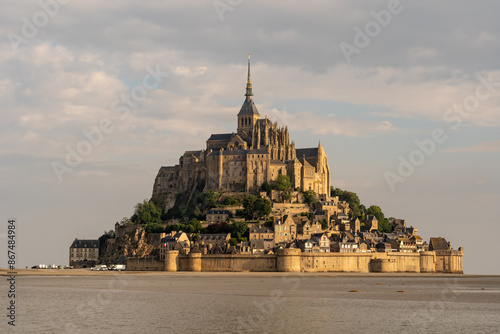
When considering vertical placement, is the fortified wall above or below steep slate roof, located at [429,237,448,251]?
below

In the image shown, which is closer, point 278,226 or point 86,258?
point 278,226

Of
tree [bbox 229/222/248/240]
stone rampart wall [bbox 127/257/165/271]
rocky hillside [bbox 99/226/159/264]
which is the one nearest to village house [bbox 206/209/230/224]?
tree [bbox 229/222/248/240]

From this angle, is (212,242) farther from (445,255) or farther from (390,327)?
(390,327)

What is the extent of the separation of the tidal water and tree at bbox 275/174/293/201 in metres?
53.3

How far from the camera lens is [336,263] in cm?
10512

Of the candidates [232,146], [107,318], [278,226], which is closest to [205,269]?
[278,226]

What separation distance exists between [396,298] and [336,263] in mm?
46295

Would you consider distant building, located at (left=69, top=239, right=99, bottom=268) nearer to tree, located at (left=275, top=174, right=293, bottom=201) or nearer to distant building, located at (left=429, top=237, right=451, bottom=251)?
tree, located at (left=275, top=174, right=293, bottom=201)

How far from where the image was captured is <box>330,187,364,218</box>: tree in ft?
442

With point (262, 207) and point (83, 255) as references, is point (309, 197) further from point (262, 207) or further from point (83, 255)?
point (83, 255)

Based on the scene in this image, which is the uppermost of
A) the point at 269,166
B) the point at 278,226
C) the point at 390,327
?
the point at 269,166

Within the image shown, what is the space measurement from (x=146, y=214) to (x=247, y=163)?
61.2 ft

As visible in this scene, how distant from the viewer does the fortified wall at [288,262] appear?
Answer: 338 feet

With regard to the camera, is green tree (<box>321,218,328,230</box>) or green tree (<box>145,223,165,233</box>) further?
green tree (<box>145,223,165,233</box>)
